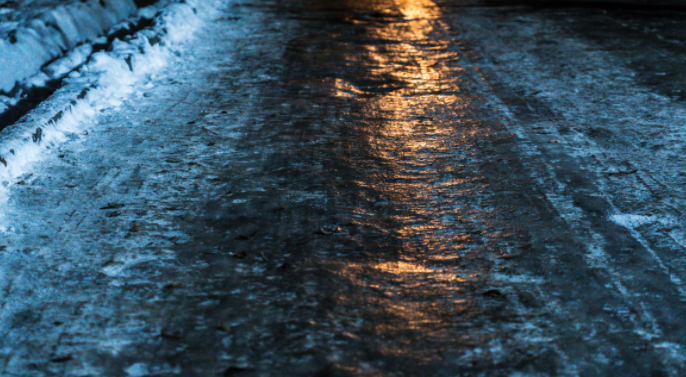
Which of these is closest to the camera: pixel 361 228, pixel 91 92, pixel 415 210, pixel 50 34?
pixel 361 228

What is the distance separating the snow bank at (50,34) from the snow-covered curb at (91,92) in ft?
1.55

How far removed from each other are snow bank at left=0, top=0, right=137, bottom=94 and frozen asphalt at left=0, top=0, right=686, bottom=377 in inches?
41.9

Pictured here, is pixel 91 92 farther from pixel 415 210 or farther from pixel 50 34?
pixel 415 210

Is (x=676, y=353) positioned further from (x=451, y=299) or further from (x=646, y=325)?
(x=451, y=299)

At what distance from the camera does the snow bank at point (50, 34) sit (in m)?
4.30

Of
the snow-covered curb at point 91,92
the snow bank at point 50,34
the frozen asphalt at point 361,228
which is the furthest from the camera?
the snow bank at point 50,34

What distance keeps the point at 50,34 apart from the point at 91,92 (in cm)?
146

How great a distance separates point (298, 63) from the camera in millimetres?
5090

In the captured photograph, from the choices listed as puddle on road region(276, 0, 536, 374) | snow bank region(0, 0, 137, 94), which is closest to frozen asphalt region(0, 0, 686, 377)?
puddle on road region(276, 0, 536, 374)

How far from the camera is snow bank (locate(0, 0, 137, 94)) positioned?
430 centimetres

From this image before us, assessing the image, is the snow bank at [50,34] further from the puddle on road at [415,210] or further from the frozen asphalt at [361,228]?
the puddle on road at [415,210]

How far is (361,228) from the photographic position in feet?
8.93

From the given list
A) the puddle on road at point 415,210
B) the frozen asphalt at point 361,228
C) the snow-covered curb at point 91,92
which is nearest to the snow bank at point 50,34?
the snow-covered curb at point 91,92

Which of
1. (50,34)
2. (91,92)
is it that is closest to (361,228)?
(91,92)
